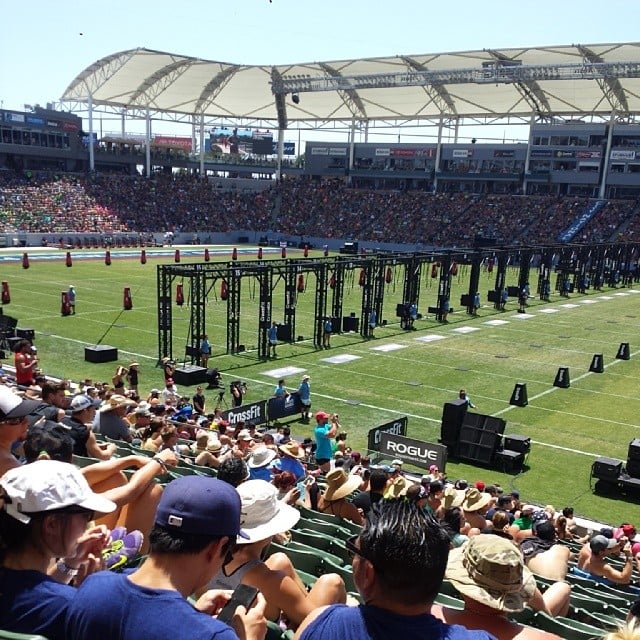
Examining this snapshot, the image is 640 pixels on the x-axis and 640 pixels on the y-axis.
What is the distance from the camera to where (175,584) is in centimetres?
Result: 291

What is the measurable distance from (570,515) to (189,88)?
81070mm

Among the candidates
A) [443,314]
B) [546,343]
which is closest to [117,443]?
[546,343]

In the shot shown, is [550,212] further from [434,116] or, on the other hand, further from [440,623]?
[440,623]

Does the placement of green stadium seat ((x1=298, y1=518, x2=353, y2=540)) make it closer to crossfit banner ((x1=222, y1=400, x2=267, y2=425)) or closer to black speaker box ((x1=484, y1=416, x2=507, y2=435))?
crossfit banner ((x1=222, y1=400, x2=267, y2=425))

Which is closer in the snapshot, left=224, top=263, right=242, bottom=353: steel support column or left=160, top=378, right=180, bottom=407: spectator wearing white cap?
left=160, top=378, right=180, bottom=407: spectator wearing white cap

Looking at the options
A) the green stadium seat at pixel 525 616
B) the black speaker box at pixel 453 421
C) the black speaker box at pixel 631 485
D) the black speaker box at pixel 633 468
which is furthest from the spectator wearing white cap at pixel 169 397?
the green stadium seat at pixel 525 616

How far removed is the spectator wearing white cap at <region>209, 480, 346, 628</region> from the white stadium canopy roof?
60.1 metres

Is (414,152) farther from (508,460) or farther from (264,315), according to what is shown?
(508,460)

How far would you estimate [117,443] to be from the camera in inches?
371

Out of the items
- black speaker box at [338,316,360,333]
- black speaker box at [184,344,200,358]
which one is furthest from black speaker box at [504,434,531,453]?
black speaker box at [338,316,360,333]

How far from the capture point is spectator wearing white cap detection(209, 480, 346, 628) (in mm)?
3758

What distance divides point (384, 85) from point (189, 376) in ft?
169

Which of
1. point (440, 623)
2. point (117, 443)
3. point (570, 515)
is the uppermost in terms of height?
point (440, 623)

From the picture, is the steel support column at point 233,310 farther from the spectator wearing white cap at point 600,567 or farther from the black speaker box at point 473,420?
the spectator wearing white cap at point 600,567
